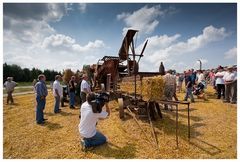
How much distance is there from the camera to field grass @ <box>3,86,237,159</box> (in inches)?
211

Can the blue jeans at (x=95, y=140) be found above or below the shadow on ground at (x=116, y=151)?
above

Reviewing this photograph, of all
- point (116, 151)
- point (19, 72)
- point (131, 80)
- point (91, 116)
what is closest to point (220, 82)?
point (131, 80)

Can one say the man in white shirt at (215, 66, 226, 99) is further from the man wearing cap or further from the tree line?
the tree line

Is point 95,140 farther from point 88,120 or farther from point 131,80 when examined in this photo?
point 131,80

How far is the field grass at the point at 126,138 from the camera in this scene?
5355mm

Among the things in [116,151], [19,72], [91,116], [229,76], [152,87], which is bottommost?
[116,151]

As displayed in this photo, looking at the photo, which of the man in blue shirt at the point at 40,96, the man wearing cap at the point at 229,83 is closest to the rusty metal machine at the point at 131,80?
the man in blue shirt at the point at 40,96

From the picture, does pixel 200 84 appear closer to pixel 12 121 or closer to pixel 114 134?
pixel 114 134

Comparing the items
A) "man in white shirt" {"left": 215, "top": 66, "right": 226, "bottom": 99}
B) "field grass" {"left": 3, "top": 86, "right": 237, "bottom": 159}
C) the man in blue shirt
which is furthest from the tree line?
"man in white shirt" {"left": 215, "top": 66, "right": 226, "bottom": 99}

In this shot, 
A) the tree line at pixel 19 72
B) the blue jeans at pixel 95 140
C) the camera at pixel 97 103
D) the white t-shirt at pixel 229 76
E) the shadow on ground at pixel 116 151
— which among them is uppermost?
the tree line at pixel 19 72

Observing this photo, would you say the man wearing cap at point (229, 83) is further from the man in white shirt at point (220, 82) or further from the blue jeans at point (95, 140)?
the blue jeans at point (95, 140)

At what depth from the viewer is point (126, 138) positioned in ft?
20.8

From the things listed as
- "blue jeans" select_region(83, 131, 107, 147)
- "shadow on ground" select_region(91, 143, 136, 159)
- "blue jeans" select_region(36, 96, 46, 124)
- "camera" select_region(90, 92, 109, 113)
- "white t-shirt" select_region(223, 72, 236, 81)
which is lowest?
"shadow on ground" select_region(91, 143, 136, 159)

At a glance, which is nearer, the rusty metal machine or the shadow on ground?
the shadow on ground
